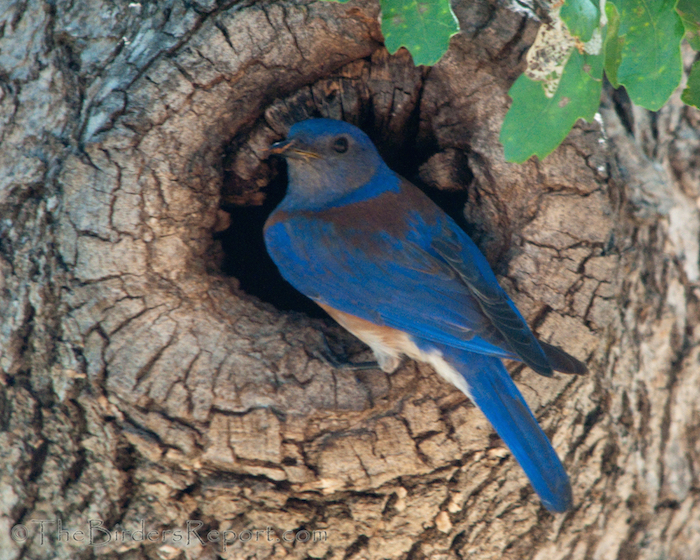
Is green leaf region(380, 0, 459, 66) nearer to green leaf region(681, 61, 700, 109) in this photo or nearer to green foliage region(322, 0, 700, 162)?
green foliage region(322, 0, 700, 162)

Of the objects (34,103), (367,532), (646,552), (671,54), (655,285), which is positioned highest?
(671,54)

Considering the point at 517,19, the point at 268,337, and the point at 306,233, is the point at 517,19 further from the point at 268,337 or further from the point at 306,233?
the point at 268,337

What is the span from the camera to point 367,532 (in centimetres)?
239

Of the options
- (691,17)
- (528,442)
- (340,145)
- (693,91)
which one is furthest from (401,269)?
(691,17)

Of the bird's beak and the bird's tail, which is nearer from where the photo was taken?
the bird's tail

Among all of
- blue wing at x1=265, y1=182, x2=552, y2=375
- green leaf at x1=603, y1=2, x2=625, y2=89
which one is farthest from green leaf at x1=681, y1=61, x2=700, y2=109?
blue wing at x1=265, y1=182, x2=552, y2=375

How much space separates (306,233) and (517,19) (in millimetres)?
1257

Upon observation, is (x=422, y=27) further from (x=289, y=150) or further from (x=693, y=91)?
(x=289, y=150)

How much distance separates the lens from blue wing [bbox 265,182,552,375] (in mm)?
2619

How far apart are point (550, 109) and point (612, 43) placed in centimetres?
28

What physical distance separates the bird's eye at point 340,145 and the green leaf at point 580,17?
140 cm

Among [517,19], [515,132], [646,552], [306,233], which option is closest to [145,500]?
[306,233]

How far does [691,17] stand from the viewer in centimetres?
196

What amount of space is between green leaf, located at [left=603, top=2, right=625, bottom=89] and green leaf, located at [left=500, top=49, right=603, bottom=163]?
0.08 m
